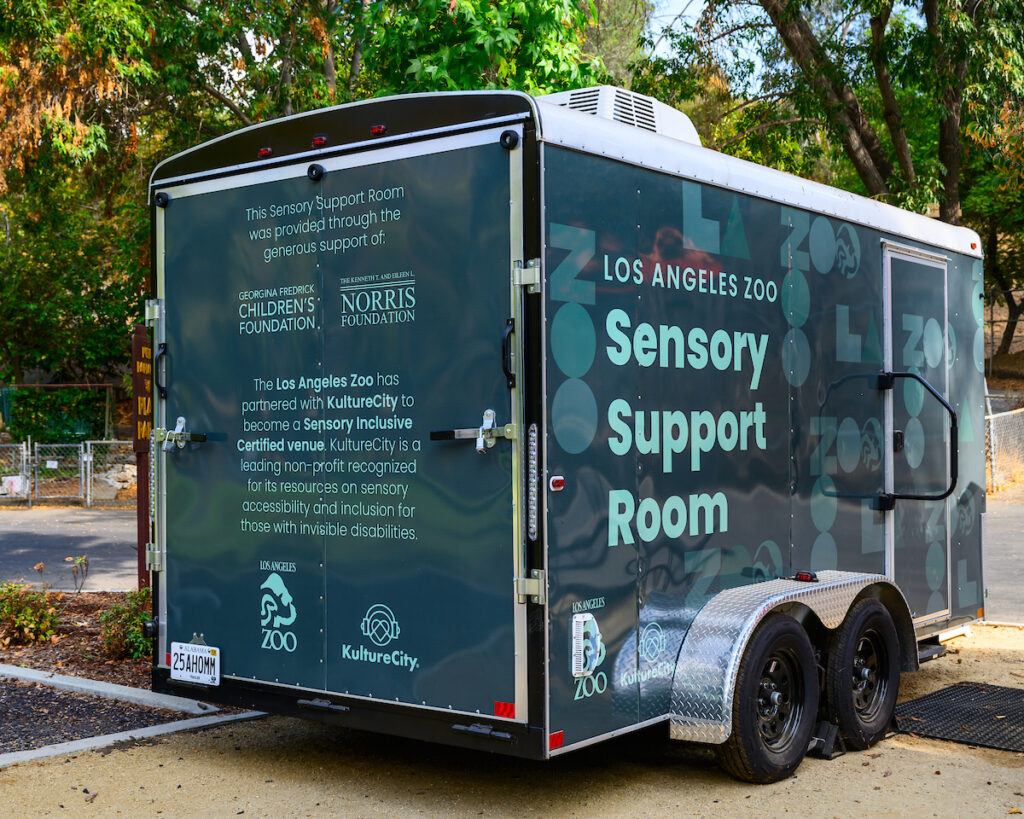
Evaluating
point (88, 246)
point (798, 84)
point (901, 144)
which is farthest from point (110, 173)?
point (901, 144)

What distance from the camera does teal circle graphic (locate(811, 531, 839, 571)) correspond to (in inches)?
243

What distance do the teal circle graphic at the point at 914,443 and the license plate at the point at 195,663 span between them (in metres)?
4.35

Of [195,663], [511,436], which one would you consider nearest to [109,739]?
[195,663]

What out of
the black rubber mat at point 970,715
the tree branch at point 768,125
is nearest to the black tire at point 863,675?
the black rubber mat at point 970,715

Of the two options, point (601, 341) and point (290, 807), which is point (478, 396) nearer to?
point (601, 341)

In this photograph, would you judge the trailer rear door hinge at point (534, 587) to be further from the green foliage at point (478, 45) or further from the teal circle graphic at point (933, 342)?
the green foliage at point (478, 45)

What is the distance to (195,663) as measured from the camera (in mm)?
5586

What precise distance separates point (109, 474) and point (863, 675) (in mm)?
18766

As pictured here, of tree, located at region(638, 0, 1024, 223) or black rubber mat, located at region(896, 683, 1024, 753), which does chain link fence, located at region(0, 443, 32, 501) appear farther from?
black rubber mat, located at region(896, 683, 1024, 753)

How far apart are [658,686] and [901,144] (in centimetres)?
1291

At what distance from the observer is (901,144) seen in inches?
626

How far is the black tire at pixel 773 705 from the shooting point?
5.13 metres

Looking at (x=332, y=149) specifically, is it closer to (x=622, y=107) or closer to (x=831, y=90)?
(x=622, y=107)

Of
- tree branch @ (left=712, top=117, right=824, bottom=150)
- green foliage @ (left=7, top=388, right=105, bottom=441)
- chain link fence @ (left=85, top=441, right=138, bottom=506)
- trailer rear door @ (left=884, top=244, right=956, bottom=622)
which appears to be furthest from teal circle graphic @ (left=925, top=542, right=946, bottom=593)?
green foliage @ (left=7, top=388, right=105, bottom=441)
